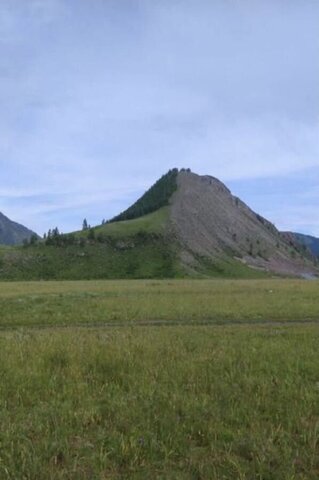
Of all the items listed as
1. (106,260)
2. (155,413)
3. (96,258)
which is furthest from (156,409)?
(96,258)

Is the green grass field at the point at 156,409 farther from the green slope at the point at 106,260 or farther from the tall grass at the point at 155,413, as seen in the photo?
the green slope at the point at 106,260

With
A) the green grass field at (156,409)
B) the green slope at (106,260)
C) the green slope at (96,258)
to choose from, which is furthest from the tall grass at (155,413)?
the green slope at (96,258)

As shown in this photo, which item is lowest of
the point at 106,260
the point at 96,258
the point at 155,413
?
the point at 155,413

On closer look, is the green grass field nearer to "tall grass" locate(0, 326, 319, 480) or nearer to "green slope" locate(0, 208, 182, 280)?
"tall grass" locate(0, 326, 319, 480)

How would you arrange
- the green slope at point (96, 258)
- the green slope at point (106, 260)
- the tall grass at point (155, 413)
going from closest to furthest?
the tall grass at point (155, 413)
the green slope at point (96, 258)
the green slope at point (106, 260)

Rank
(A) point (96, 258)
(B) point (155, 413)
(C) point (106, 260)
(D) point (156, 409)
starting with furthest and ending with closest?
(C) point (106, 260)
(A) point (96, 258)
(D) point (156, 409)
(B) point (155, 413)

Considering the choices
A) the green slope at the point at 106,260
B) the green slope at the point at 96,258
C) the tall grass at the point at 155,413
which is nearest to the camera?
the tall grass at the point at 155,413

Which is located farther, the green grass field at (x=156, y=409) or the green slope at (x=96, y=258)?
the green slope at (x=96, y=258)

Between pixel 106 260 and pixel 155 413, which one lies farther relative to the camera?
pixel 106 260

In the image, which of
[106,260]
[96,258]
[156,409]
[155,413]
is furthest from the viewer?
[106,260]

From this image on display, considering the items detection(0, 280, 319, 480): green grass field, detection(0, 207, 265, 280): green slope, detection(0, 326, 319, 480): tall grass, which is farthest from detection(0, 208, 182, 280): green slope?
detection(0, 326, 319, 480): tall grass

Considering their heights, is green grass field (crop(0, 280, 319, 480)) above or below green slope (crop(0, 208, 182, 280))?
below

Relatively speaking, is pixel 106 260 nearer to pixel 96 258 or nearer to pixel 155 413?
pixel 96 258

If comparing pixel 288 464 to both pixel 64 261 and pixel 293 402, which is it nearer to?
pixel 293 402
